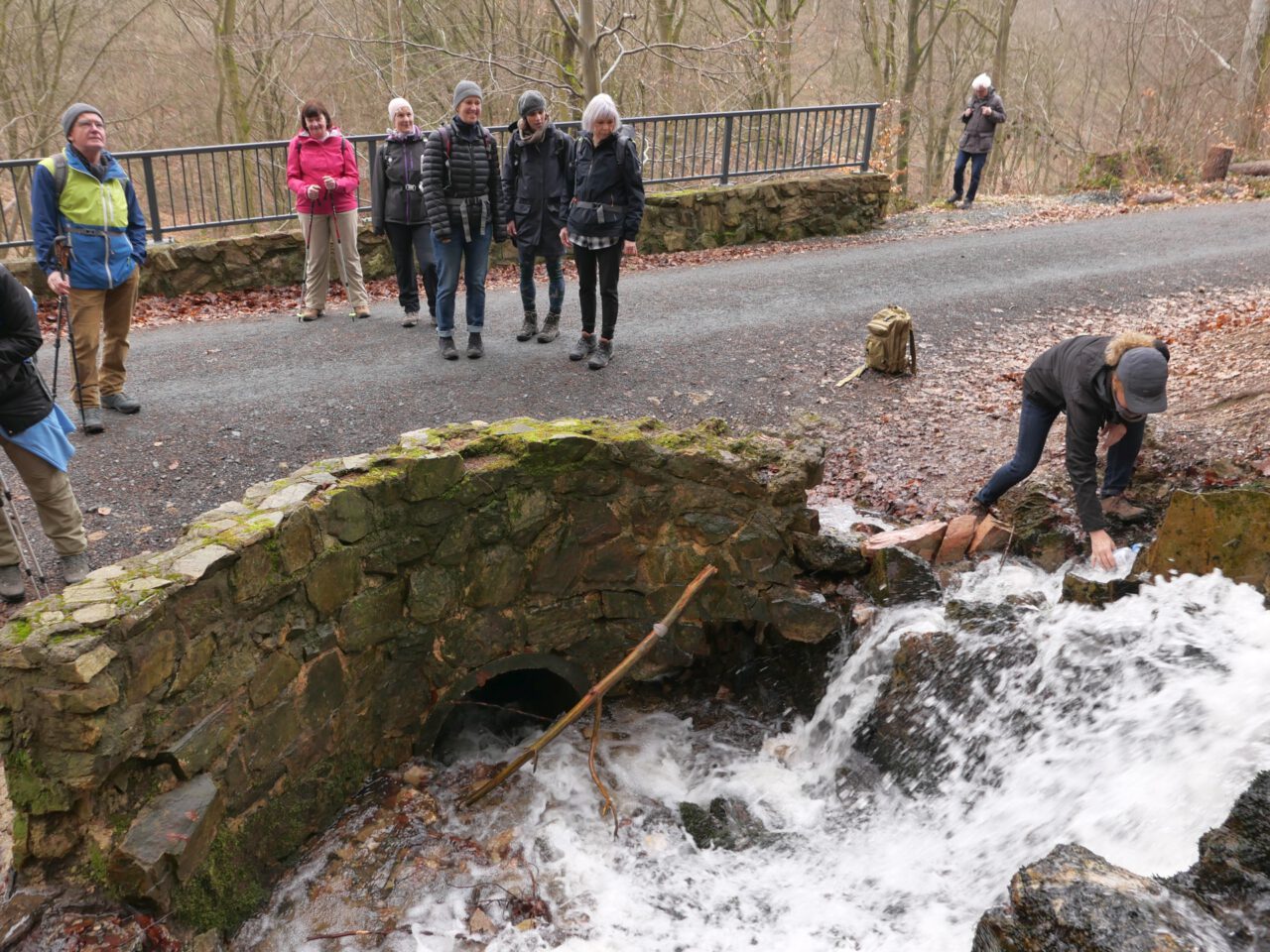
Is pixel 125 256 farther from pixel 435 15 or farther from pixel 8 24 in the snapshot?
pixel 8 24

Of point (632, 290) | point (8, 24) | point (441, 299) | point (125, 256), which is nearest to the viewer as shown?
point (125, 256)

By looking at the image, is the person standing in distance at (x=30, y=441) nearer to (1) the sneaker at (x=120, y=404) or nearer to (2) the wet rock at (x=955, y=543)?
(1) the sneaker at (x=120, y=404)

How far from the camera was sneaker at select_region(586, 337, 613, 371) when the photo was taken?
773cm

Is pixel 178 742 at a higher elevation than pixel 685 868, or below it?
higher

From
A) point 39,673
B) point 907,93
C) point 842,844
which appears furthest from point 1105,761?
point 907,93

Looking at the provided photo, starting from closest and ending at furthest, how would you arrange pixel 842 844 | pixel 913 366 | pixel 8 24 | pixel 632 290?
1. pixel 842 844
2. pixel 913 366
3. pixel 632 290
4. pixel 8 24

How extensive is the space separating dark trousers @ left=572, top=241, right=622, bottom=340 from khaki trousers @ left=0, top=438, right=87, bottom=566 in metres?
3.95

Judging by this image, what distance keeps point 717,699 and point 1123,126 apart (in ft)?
63.3

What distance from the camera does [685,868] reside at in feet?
17.5

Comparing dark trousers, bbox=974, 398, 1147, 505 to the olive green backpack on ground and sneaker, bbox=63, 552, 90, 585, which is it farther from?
sneaker, bbox=63, 552, 90, 585

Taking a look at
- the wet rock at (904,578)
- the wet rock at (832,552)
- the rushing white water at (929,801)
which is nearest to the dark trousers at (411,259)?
Result: the wet rock at (832,552)

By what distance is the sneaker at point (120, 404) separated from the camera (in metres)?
6.82

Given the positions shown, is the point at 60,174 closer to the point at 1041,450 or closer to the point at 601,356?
the point at 601,356

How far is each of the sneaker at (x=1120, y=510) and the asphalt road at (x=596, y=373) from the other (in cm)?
232
